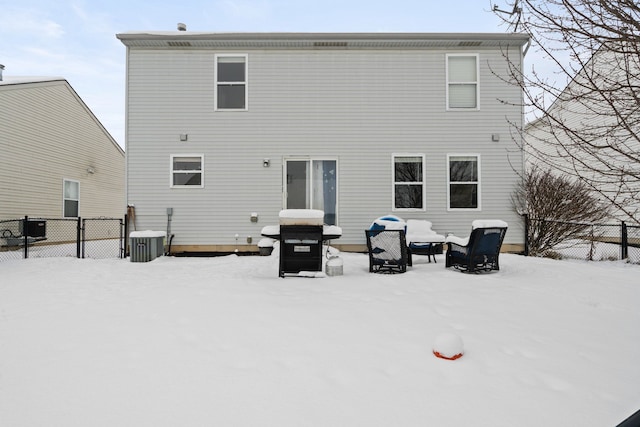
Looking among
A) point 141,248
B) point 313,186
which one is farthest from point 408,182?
point 141,248

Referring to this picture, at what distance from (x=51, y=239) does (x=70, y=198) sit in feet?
6.23

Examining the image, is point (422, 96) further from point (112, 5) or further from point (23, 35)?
point (23, 35)

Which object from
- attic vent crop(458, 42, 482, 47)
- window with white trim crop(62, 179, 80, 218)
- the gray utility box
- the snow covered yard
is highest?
attic vent crop(458, 42, 482, 47)

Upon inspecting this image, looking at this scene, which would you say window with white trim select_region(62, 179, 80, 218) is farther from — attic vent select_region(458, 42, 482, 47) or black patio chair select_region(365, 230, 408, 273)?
attic vent select_region(458, 42, 482, 47)

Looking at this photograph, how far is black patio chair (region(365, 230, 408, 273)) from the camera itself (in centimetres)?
576

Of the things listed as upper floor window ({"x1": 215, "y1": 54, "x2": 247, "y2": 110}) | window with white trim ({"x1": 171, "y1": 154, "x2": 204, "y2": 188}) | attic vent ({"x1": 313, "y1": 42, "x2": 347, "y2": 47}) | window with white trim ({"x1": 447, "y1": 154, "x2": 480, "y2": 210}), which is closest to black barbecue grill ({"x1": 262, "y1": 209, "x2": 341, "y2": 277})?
window with white trim ({"x1": 171, "y1": 154, "x2": 204, "y2": 188})

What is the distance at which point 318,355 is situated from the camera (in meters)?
2.64

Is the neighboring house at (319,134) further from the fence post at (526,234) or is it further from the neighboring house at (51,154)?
the neighboring house at (51,154)

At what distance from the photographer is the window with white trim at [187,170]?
8602 millimetres

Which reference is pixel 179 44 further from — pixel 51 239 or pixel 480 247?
pixel 51 239

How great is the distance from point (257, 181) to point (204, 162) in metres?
1.45

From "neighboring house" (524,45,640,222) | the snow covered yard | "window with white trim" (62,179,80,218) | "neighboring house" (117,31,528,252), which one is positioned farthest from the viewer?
"window with white trim" (62,179,80,218)

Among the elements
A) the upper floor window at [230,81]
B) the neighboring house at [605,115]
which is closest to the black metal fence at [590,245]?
the neighboring house at [605,115]

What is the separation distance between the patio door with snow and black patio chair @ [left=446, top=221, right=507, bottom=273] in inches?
135
